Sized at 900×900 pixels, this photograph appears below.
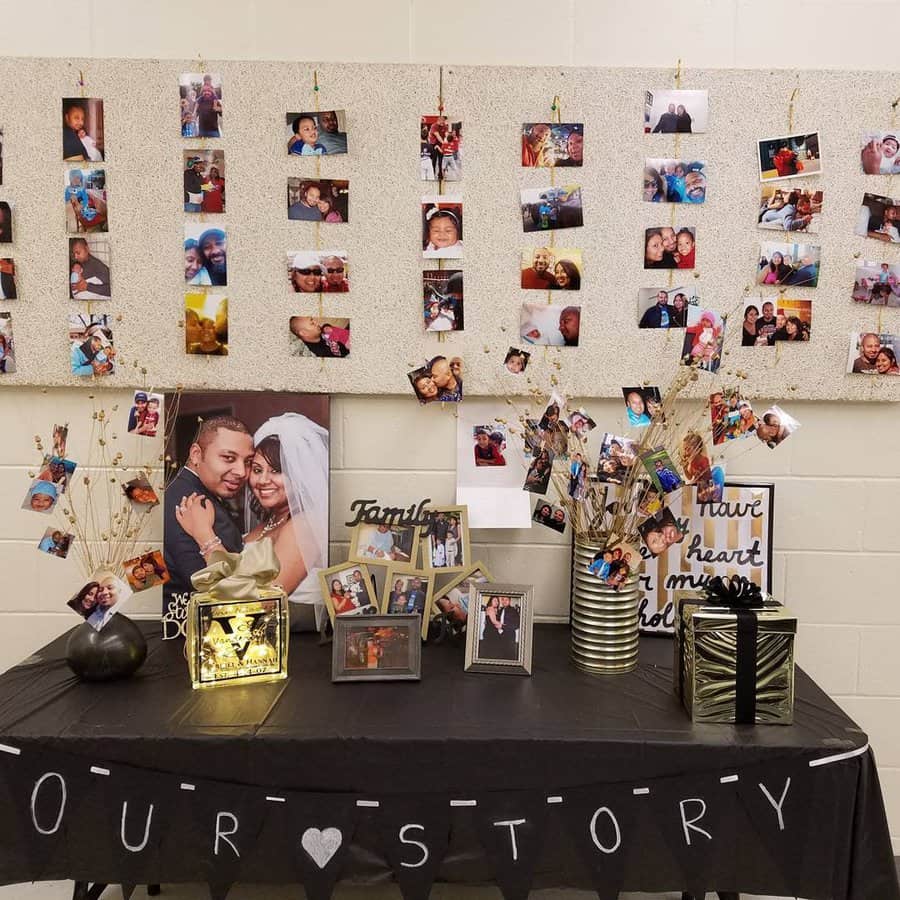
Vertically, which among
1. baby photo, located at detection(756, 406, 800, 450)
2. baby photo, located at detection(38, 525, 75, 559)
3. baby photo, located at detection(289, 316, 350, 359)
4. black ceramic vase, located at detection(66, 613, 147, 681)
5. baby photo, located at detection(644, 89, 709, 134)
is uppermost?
baby photo, located at detection(644, 89, 709, 134)

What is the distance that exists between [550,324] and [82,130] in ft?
3.63

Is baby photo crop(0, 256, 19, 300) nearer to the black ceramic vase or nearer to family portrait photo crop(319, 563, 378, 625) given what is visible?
the black ceramic vase

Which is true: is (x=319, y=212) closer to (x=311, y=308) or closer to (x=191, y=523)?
(x=311, y=308)

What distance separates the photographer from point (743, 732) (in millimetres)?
1262

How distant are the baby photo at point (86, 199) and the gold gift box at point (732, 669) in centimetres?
148

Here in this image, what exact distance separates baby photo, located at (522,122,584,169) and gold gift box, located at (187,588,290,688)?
1.06m

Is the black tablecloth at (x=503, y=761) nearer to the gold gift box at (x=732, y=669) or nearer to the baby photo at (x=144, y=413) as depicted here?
the gold gift box at (x=732, y=669)

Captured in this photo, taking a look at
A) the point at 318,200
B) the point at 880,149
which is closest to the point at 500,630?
the point at 318,200

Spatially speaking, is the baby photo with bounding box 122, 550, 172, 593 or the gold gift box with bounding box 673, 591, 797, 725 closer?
the gold gift box with bounding box 673, 591, 797, 725

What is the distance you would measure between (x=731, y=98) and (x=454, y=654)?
132cm

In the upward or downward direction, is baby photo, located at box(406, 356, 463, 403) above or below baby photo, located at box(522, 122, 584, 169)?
below

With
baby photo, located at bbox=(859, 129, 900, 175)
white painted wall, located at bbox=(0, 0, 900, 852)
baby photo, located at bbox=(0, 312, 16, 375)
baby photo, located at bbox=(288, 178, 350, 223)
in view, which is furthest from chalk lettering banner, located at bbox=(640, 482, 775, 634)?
baby photo, located at bbox=(0, 312, 16, 375)

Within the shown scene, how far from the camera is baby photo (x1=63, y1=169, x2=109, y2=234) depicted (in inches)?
65.2

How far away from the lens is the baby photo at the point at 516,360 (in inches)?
66.0
